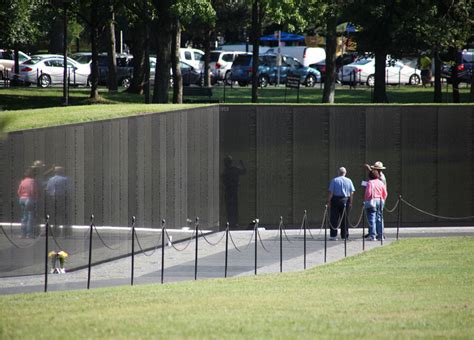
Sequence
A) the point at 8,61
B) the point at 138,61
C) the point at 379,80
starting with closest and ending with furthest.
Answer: the point at 379,80 < the point at 138,61 < the point at 8,61

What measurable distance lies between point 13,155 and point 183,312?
20.9 feet

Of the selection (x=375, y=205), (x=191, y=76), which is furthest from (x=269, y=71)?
(x=375, y=205)

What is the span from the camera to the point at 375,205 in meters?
24.6

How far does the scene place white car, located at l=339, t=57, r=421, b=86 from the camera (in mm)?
56406

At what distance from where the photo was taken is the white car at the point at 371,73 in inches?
2221

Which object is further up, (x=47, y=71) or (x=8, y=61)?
(x=8, y=61)

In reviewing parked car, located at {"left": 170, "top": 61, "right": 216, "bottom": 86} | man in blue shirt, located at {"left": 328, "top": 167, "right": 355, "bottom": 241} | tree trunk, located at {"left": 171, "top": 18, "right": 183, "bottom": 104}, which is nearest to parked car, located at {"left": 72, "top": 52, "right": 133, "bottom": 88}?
parked car, located at {"left": 170, "top": 61, "right": 216, "bottom": 86}

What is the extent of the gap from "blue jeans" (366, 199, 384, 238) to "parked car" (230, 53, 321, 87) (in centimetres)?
3059

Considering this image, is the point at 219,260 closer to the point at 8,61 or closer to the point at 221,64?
the point at 8,61

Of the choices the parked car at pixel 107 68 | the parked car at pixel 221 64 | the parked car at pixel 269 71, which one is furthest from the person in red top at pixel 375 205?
the parked car at pixel 221 64

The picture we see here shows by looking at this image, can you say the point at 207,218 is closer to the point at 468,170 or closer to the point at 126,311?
the point at 468,170

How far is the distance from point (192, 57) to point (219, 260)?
137ft

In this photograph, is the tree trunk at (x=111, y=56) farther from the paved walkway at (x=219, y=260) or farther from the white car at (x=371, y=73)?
the paved walkway at (x=219, y=260)

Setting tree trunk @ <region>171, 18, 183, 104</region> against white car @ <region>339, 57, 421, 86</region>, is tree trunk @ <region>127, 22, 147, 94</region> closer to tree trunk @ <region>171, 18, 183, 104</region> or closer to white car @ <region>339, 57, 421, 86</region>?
tree trunk @ <region>171, 18, 183, 104</region>
